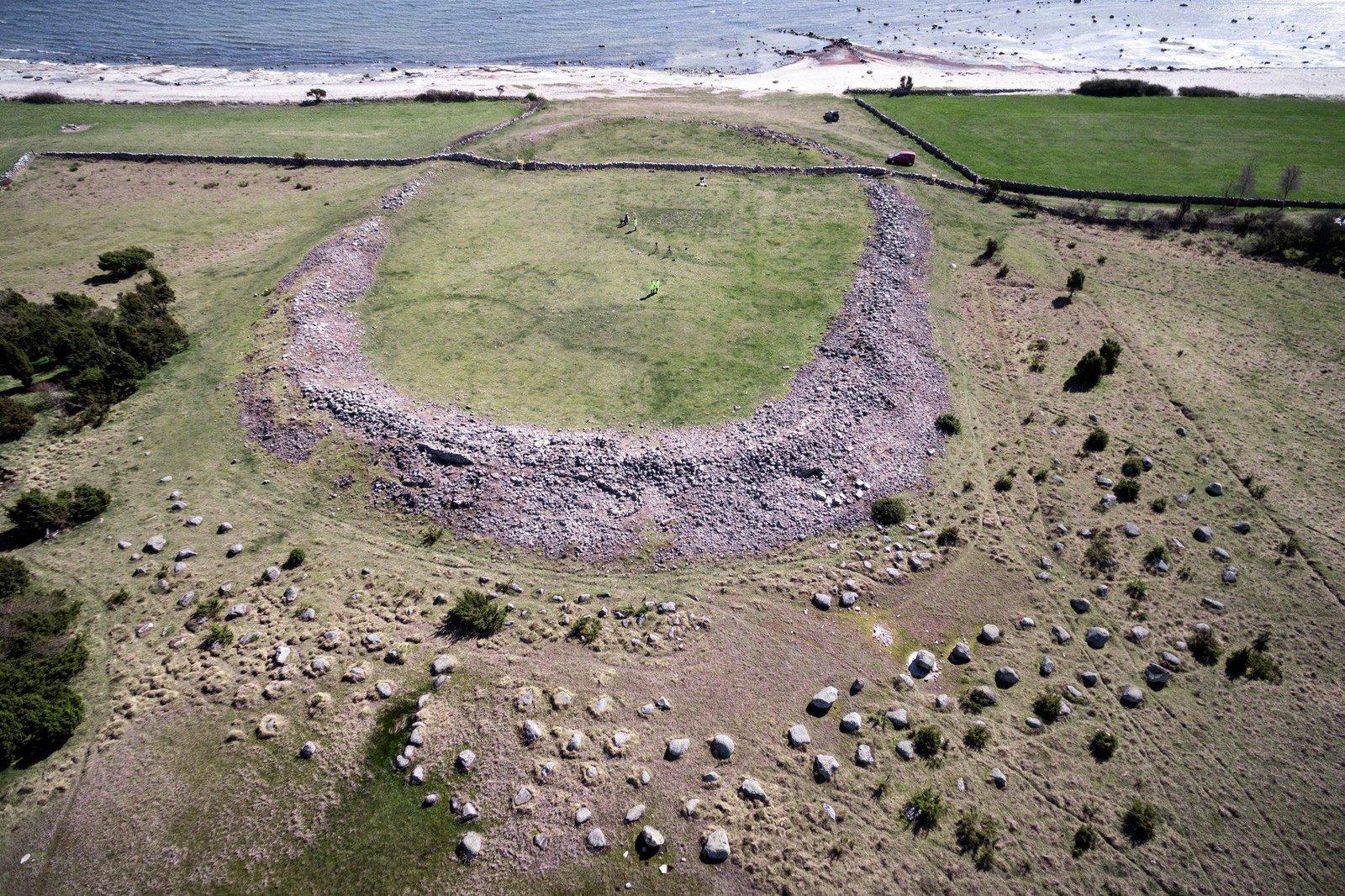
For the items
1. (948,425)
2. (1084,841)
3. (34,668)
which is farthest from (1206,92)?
(34,668)

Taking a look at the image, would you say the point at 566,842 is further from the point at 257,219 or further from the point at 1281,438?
the point at 257,219

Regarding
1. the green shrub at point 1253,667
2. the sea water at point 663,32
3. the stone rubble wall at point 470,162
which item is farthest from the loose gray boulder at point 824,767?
the sea water at point 663,32

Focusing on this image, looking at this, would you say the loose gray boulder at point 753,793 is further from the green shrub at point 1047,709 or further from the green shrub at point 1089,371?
the green shrub at point 1089,371

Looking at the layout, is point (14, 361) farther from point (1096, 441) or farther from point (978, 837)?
point (1096, 441)

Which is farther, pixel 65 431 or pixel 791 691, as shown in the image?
pixel 65 431

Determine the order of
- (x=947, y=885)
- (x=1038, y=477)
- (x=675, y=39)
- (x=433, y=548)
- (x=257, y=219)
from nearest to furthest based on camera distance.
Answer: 1. (x=947, y=885)
2. (x=433, y=548)
3. (x=1038, y=477)
4. (x=257, y=219)
5. (x=675, y=39)

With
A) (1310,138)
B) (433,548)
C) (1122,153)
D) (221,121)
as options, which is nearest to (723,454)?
(433,548)
